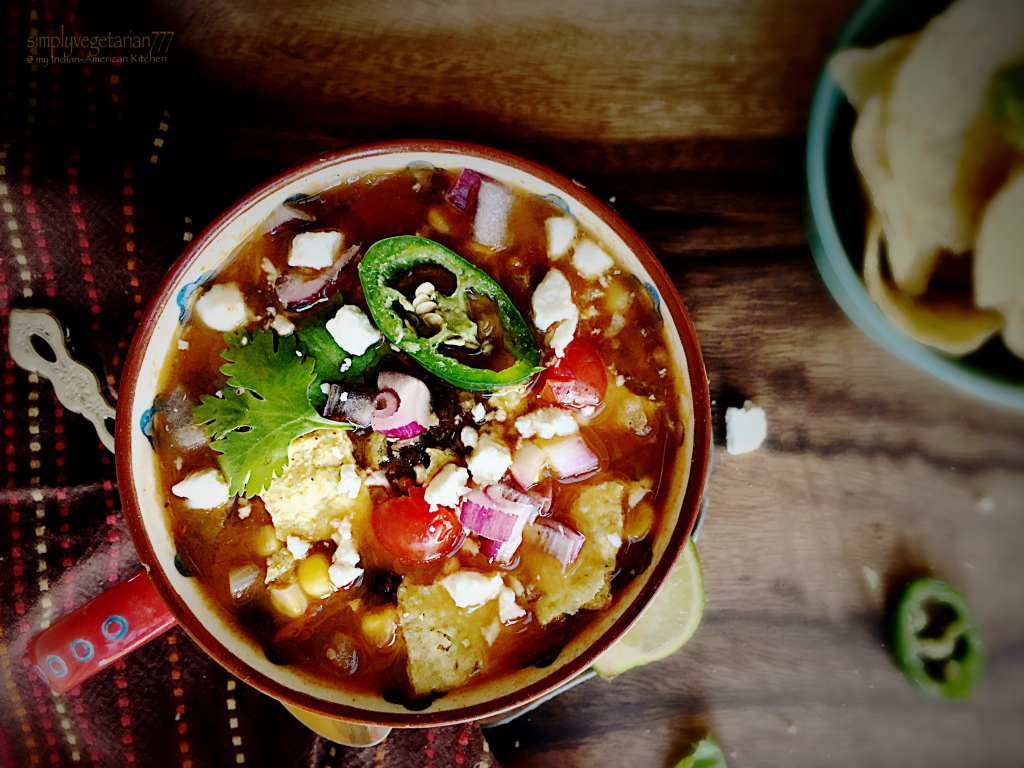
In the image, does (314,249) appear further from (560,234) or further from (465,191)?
(560,234)

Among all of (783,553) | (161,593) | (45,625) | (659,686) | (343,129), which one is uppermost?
(343,129)

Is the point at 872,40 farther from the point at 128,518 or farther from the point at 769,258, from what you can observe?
the point at 128,518

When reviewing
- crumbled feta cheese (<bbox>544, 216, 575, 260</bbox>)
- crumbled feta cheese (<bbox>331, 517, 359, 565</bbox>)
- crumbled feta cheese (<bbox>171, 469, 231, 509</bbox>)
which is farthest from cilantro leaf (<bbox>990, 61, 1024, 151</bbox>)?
crumbled feta cheese (<bbox>171, 469, 231, 509</bbox>)

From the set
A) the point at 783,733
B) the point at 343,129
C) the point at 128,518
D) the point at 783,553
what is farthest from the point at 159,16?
the point at 783,733

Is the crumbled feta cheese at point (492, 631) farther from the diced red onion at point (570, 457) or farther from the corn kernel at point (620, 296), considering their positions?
the corn kernel at point (620, 296)

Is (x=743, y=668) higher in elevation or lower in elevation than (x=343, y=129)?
lower

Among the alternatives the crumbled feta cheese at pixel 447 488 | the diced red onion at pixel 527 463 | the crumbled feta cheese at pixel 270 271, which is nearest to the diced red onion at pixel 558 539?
the diced red onion at pixel 527 463
